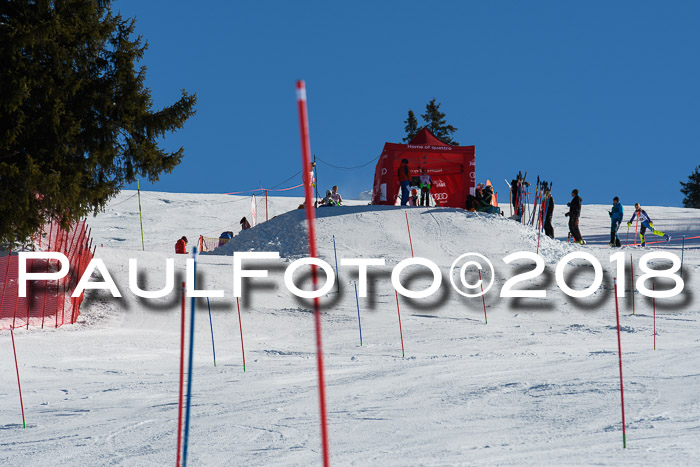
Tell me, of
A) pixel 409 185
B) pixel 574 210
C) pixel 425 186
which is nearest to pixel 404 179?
pixel 409 185

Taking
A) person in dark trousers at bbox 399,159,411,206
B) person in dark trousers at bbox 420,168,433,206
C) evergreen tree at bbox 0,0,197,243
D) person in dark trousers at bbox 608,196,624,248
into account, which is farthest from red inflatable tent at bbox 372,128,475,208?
evergreen tree at bbox 0,0,197,243

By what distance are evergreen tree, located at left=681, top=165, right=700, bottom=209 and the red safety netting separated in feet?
181

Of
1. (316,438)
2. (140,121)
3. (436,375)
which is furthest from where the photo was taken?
(140,121)

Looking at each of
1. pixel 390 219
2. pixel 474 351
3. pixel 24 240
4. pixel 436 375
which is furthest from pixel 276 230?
pixel 436 375

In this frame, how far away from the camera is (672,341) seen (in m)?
11.7

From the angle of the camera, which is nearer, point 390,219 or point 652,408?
point 652,408

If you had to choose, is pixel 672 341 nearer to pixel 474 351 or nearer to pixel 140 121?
pixel 474 351

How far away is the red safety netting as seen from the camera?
14062mm

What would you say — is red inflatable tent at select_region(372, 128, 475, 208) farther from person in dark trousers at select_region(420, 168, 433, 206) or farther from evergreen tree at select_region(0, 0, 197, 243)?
evergreen tree at select_region(0, 0, 197, 243)

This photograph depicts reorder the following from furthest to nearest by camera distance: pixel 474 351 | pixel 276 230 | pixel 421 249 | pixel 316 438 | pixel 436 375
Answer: pixel 276 230
pixel 421 249
pixel 474 351
pixel 436 375
pixel 316 438

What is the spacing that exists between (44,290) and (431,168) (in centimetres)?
1624

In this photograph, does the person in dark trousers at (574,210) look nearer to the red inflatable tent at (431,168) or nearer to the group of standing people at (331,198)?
the red inflatable tent at (431,168)

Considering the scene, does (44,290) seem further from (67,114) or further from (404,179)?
(404,179)

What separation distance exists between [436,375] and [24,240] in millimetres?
8819
